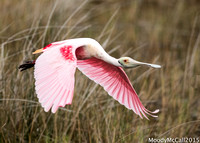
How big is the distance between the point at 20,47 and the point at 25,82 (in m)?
0.51

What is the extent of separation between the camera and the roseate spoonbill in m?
2.38

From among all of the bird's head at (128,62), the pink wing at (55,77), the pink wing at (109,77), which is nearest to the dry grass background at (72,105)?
the pink wing at (109,77)

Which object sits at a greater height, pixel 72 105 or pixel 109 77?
pixel 109 77

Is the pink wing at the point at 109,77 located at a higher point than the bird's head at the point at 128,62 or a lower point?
lower

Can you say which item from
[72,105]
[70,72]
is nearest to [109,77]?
[72,105]

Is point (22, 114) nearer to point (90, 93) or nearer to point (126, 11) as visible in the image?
point (90, 93)

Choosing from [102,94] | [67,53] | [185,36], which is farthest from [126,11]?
A: [67,53]

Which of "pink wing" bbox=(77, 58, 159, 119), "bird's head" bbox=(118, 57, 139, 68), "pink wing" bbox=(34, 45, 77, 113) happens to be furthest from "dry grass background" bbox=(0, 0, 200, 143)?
"pink wing" bbox=(34, 45, 77, 113)

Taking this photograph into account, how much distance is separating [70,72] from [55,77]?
0.10 meters

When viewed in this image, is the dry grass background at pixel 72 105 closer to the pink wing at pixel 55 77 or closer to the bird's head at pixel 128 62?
the bird's head at pixel 128 62

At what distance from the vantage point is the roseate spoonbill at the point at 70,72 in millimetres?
2379

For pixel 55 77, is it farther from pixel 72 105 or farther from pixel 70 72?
pixel 72 105

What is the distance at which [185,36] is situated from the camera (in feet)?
22.4

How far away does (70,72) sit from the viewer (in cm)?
249
